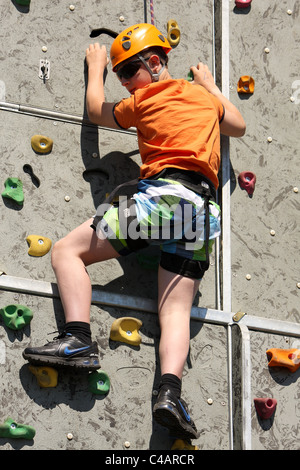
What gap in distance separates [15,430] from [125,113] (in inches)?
58.6

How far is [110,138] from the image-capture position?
446 centimetres

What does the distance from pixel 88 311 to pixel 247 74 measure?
1655 mm

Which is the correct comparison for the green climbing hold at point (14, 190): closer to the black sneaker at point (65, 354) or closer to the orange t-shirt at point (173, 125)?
the orange t-shirt at point (173, 125)

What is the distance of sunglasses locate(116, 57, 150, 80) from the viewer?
427cm

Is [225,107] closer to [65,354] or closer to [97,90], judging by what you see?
[97,90]

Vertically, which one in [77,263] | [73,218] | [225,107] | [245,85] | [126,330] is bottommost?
[126,330]

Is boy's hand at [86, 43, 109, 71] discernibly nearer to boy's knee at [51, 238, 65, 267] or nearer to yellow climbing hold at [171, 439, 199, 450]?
boy's knee at [51, 238, 65, 267]

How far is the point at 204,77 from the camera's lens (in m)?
4.60

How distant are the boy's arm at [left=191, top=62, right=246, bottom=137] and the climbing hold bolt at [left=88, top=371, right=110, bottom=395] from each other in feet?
4.39

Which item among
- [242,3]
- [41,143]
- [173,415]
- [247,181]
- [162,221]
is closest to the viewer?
[173,415]

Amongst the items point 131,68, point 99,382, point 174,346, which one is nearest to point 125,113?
point 131,68

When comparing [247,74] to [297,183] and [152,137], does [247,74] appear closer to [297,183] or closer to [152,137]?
[297,183]

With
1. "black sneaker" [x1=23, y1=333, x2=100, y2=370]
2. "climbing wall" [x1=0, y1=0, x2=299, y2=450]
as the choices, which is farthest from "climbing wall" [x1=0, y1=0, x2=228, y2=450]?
"black sneaker" [x1=23, y1=333, x2=100, y2=370]

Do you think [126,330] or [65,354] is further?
[126,330]
